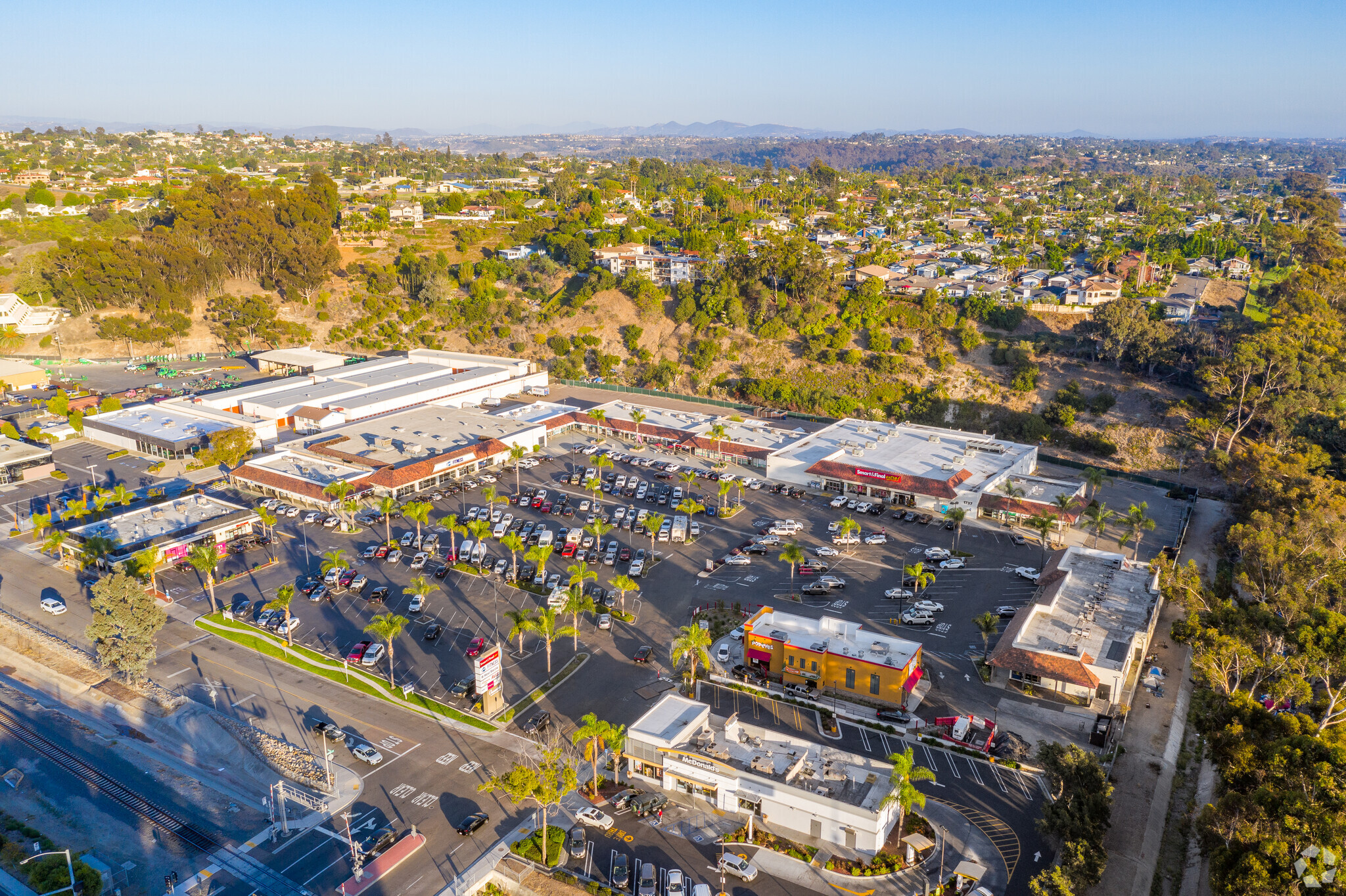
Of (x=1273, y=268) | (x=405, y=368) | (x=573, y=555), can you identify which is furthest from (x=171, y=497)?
(x=1273, y=268)

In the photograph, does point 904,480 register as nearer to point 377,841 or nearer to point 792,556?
point 792,556

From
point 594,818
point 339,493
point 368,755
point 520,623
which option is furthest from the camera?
point 339,493

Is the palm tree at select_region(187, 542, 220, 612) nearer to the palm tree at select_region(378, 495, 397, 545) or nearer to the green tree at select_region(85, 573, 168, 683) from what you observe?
the green tree at select_region(85, 573, 168, 683)

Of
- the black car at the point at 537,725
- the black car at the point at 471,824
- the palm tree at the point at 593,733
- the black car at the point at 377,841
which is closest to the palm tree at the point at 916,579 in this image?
the black car at the point at 537,725

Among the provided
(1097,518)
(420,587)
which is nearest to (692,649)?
(420,587)

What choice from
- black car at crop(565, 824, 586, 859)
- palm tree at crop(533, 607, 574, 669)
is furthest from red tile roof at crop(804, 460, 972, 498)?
black car at crop(565, 824, 586, 859)
